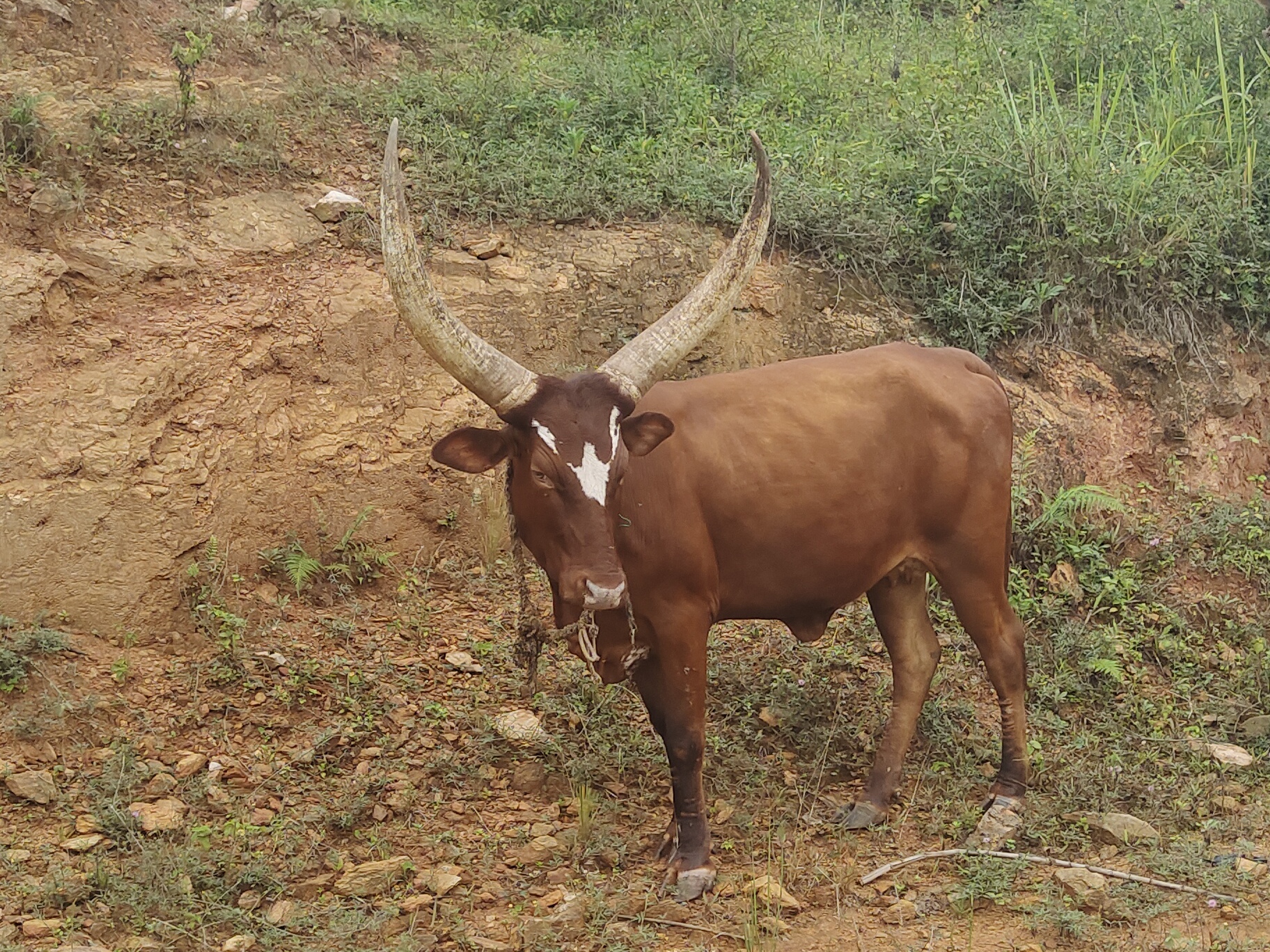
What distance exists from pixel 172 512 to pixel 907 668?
133 inches

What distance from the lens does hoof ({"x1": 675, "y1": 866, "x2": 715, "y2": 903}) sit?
203 inches

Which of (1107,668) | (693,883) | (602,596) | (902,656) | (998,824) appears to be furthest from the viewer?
(1107,668)

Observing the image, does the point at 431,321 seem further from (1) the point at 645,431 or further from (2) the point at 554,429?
(1) the point at 645,431

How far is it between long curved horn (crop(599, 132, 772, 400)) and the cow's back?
268mm

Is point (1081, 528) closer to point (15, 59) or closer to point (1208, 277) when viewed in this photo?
point (1208, 277)

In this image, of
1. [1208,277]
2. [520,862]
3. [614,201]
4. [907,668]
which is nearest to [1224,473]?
[1208,277]

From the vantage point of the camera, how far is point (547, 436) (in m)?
4.82

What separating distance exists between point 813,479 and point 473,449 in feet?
4.49

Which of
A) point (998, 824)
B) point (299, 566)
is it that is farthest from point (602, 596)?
point (299, 566)

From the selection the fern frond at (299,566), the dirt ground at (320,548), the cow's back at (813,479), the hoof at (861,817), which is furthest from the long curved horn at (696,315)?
the fern frond at (299,566)

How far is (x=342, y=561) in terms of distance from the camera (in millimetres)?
6891

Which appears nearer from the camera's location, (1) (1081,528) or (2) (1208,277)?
(1) (1081,528)

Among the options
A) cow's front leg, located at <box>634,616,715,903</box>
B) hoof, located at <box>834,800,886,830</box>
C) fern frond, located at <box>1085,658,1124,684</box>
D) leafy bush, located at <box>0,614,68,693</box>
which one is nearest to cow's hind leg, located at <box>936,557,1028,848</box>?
hoof, located at <box>834,800,886,830</box>

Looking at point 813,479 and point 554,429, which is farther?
point 813,479
